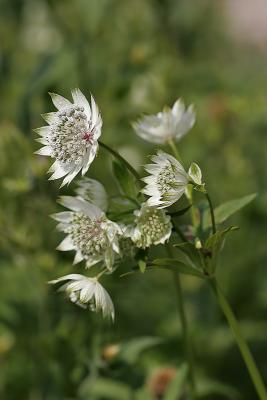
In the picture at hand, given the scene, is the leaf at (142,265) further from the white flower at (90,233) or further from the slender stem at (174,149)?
the slender stem at (174,149)

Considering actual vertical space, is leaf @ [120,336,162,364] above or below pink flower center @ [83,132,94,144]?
below

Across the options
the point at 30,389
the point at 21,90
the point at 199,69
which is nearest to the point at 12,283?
the point at 30,389

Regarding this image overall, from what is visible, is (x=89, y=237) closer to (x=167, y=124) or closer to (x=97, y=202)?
(x=97, y=202)

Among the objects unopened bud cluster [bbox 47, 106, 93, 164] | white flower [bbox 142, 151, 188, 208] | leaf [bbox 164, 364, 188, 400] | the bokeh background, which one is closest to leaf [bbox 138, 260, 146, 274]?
white flower [bbox 142, 151, 188, 208]

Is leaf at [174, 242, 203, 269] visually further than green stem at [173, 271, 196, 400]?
No

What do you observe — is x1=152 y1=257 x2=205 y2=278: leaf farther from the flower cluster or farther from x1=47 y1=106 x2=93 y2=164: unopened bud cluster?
x1=47 y1=106 x2=93 y2=164: unopened bud cluster

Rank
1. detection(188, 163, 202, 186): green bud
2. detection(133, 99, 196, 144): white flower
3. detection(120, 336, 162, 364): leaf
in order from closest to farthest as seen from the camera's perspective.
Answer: detection(188, 163, 202, 186): green bud → detection(133, 99, 196, 144): white flower → detection(120, 336, 162, 364): leaf

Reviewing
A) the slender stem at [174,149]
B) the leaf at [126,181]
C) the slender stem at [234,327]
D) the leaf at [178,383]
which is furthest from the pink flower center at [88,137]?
the leaf at [178,383]

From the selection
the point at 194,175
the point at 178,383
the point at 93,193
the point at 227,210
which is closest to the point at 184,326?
the point at 178,383

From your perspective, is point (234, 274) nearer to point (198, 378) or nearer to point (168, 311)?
point (168, 311)
